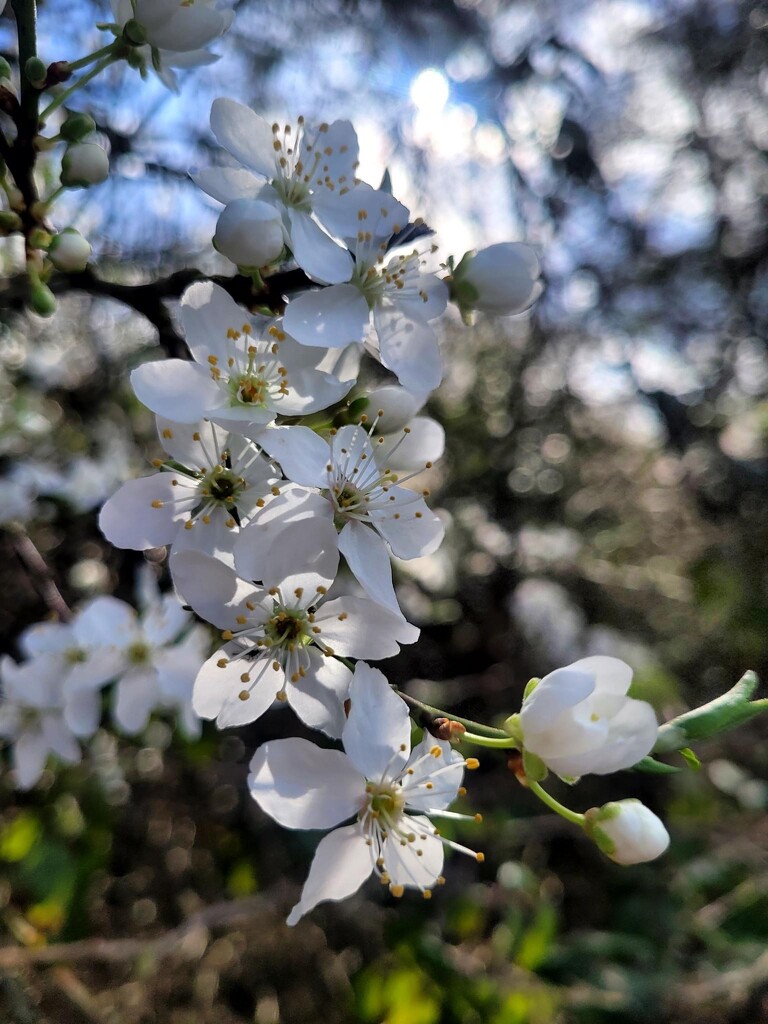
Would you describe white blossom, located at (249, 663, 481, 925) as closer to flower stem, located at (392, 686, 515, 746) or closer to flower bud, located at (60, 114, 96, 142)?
flower stem, located at (392, 686, 515, 746)

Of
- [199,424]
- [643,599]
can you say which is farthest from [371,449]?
[643,599]

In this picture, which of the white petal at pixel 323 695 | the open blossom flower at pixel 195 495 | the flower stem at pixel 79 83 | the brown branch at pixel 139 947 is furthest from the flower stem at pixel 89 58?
the brown branch at pixel 139 947

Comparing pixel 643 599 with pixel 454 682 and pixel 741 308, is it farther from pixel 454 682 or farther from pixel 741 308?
pixel 741 308

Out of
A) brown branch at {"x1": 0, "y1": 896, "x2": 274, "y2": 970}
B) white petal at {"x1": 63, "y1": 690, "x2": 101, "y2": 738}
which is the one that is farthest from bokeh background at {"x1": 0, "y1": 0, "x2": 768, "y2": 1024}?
white petal at {"x1": 63, "y1": 690, "x2": 101, "y2": 738}

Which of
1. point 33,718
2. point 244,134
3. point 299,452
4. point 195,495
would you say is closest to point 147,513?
point 195,495

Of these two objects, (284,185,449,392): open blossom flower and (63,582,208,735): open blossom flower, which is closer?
(284,185,449,392): open blossom flower

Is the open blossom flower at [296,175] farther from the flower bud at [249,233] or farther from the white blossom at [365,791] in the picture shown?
the white blossom at [365,791]
